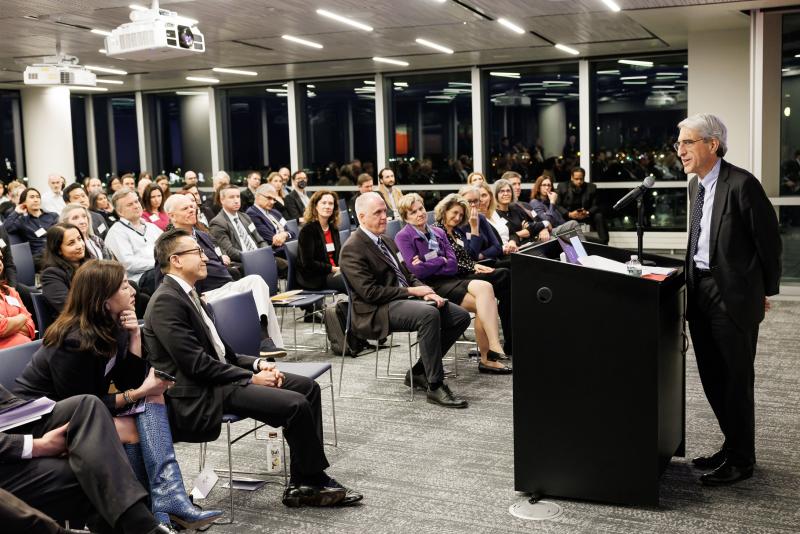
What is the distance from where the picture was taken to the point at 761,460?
4359 millimetres

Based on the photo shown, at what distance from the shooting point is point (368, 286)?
558 cm

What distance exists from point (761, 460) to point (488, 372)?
2.32 metres

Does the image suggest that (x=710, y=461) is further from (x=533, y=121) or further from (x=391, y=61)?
(x=533, y=121)

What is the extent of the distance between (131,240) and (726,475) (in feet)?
15.7

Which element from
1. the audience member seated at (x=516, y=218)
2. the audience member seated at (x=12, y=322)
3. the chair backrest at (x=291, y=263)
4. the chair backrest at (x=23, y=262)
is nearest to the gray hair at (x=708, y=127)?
the audience member seated at (x=12, y=322)

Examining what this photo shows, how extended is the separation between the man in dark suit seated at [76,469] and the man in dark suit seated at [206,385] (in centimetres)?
56

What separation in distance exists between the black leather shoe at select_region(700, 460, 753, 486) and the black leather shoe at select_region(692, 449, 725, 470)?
98 mm

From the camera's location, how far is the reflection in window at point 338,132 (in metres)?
15.9

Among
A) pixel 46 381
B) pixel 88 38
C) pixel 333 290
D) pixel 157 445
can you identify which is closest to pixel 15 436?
pixel 46 381

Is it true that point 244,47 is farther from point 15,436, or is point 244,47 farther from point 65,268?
point 15,436

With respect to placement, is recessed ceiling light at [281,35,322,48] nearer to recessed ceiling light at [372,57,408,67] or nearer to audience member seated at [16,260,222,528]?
recessed ceiling light at [372,57,408,67]

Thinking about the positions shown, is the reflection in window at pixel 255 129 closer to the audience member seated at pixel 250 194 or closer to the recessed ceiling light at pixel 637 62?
the audience member seated at pixel 250 194

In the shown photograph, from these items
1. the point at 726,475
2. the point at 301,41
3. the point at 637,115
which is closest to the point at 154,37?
the point at 301,41

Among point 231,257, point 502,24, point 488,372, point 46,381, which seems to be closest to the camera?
point 46,381
